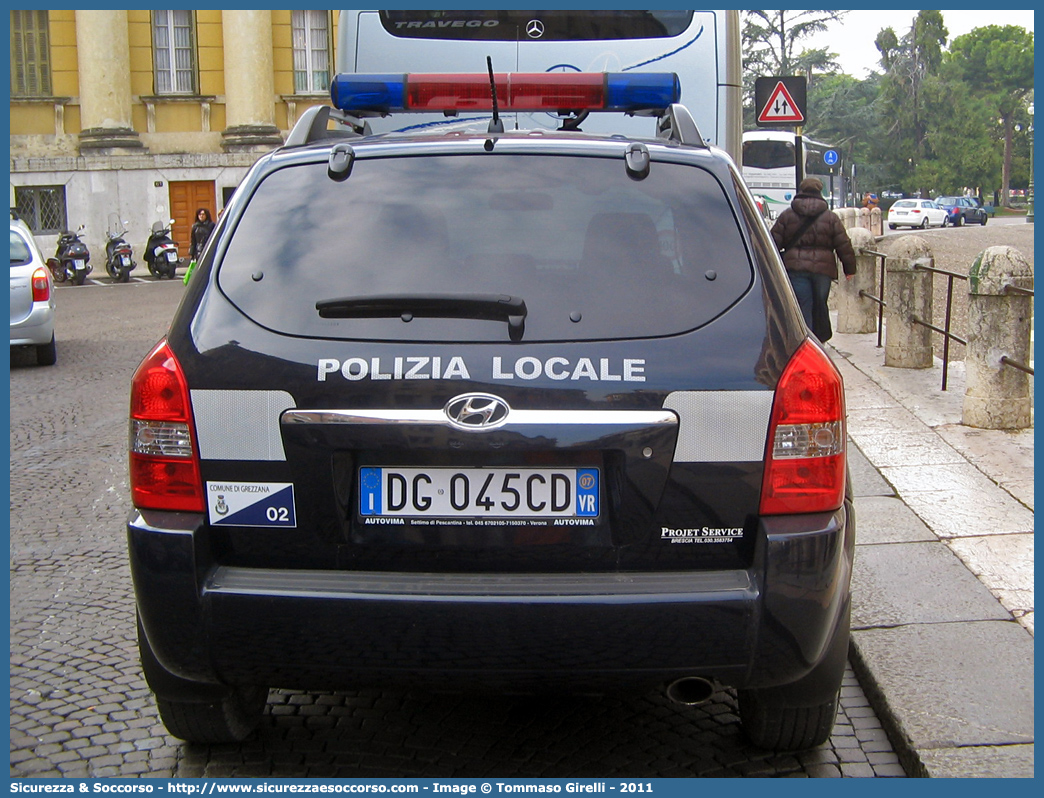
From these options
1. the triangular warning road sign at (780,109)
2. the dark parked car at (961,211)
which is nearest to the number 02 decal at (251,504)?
the triangular warning road sign at (780,109)

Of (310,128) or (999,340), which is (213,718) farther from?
(999,340)

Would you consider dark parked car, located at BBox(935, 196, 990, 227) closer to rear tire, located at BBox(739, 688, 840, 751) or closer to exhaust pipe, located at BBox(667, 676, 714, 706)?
rear tire, located at BBox(739, 688, 840, 751)

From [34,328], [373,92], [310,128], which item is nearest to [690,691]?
[310,128]

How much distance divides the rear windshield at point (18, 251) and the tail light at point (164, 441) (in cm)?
1107

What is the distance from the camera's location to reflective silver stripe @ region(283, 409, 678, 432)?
2934mm

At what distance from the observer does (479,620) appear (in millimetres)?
2926

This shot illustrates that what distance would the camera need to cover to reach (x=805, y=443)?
304cm

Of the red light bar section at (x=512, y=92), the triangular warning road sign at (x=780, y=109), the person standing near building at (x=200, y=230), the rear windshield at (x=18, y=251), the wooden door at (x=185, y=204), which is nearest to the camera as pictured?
the red light bar section at (x=512, y=92)

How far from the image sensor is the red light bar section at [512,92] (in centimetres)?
491

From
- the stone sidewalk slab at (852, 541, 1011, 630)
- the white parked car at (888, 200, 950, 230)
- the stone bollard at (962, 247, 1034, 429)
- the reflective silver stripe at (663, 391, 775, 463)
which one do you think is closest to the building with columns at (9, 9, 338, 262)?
the stone bollard at (962, 247, 1034, 429)

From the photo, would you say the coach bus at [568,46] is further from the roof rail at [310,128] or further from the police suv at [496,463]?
the police suv at [496,463]

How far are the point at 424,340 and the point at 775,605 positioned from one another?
3.30ft

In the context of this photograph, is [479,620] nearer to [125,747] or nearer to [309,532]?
[309,532]

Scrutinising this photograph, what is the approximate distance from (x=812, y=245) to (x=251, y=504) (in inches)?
347
